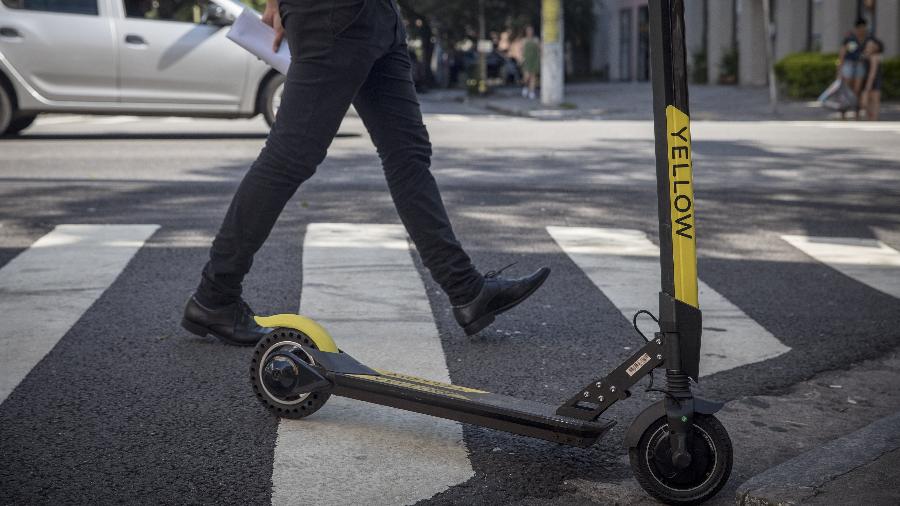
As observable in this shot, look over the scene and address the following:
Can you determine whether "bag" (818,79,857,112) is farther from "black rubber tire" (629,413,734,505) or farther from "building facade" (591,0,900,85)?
"black rubber tire" (629,413,734,505)

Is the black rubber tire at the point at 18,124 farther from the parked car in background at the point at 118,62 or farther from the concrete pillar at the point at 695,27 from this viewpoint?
the concrete pillar at the point at 695,27

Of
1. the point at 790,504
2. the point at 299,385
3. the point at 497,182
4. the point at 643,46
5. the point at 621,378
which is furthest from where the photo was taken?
the point at 643,46

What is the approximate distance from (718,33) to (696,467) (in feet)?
128

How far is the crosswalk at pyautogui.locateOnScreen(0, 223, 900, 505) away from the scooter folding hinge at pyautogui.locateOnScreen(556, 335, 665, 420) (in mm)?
328

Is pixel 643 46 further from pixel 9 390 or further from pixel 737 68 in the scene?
pixel 9 390

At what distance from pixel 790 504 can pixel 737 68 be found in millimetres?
37204

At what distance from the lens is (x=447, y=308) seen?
15.9ft

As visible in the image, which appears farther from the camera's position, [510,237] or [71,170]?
[71,170]

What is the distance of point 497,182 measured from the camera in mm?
9469

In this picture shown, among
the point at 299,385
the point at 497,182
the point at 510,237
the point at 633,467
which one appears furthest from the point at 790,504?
the point at 497,182

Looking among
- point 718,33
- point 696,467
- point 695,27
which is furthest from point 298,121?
point 695,27

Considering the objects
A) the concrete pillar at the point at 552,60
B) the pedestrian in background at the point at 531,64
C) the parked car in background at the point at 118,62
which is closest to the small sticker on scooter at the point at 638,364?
the parked car in background at the point at 118,62

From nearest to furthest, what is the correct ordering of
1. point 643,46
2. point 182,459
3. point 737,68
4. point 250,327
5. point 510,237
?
point 182,459
point 250,327
point 510,237
point 737,68
point 643,46

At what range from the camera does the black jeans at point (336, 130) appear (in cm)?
361
